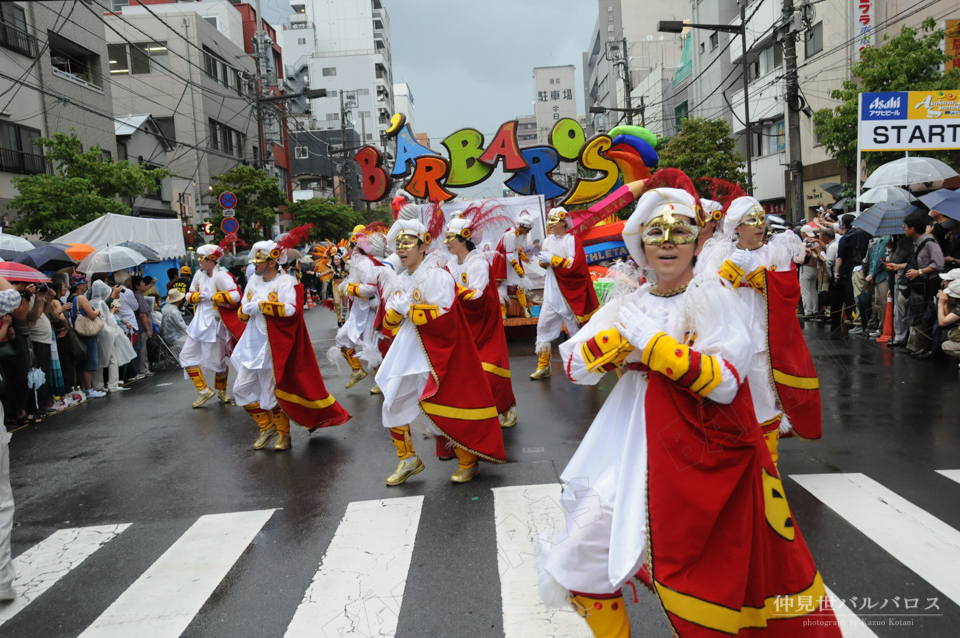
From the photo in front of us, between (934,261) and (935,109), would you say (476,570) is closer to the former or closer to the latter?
(934,261)

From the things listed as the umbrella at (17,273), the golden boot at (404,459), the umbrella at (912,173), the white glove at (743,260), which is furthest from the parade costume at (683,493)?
the umbrella at (912,173)

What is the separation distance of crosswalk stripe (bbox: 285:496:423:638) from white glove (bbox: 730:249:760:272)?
2.66 meters

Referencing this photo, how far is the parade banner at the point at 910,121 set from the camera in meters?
12.3

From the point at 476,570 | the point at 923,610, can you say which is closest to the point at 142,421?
the point at 476,570

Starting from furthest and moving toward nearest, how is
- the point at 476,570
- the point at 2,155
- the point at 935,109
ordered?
the point at 2,155 < the point at 935,109 < the point at 476,570

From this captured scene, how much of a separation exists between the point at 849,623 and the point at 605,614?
1289mm

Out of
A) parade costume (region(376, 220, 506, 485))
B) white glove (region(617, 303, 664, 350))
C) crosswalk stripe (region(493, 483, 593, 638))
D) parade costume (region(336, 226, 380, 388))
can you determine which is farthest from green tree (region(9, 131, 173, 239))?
white glove (region(617, 303, 664, 350))

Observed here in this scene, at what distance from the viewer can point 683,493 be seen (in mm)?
2439

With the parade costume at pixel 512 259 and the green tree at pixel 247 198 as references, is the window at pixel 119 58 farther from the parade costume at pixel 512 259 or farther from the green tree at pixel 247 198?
the parade costume at pixel 512 259

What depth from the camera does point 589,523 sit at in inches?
103

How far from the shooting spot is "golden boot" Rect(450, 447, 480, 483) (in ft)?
18.0

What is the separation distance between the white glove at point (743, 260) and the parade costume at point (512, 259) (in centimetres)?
487

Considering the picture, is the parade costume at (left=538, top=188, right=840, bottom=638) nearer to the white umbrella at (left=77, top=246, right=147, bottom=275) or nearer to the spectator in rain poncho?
the spectator in rain poncho

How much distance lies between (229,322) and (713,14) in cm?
3574
